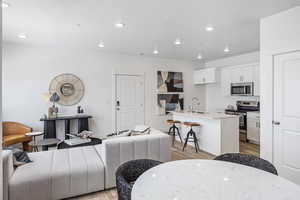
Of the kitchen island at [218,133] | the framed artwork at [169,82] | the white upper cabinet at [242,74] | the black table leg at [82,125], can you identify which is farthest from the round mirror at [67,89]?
the white upper cabinet at [242,74]

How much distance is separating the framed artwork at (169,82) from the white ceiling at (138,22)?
1.60 m

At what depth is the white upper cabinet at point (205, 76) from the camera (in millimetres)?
6358

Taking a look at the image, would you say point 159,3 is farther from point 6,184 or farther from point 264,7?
point 6,184

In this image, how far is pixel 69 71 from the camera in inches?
203

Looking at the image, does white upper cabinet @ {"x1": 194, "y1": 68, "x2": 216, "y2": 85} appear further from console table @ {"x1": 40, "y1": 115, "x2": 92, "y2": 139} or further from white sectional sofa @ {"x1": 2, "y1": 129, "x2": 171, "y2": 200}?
white sectional sofa @ {"x1": 2, "y1": 129, "x2": 171, "y2": 200}

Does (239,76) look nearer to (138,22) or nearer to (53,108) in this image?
(138,22)

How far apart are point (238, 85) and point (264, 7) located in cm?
343

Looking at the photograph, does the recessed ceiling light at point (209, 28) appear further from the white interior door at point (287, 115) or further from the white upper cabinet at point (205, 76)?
the white upper cabinet at point (205, 76)

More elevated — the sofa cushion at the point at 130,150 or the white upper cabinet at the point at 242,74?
the white upper cabinet at the point at 242,74

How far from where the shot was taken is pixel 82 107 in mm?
5273

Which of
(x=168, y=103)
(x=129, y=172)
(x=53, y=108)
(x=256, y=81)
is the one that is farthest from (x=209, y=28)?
(x=53, y=108)

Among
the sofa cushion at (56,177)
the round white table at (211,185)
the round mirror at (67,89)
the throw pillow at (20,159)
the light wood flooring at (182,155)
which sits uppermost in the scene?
the round mirror at (67,89)

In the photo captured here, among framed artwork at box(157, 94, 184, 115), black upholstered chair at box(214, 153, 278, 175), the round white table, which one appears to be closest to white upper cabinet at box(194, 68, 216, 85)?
framed artwork at box(157, 94, 184, 115)

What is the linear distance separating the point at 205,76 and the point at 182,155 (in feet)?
11.5
